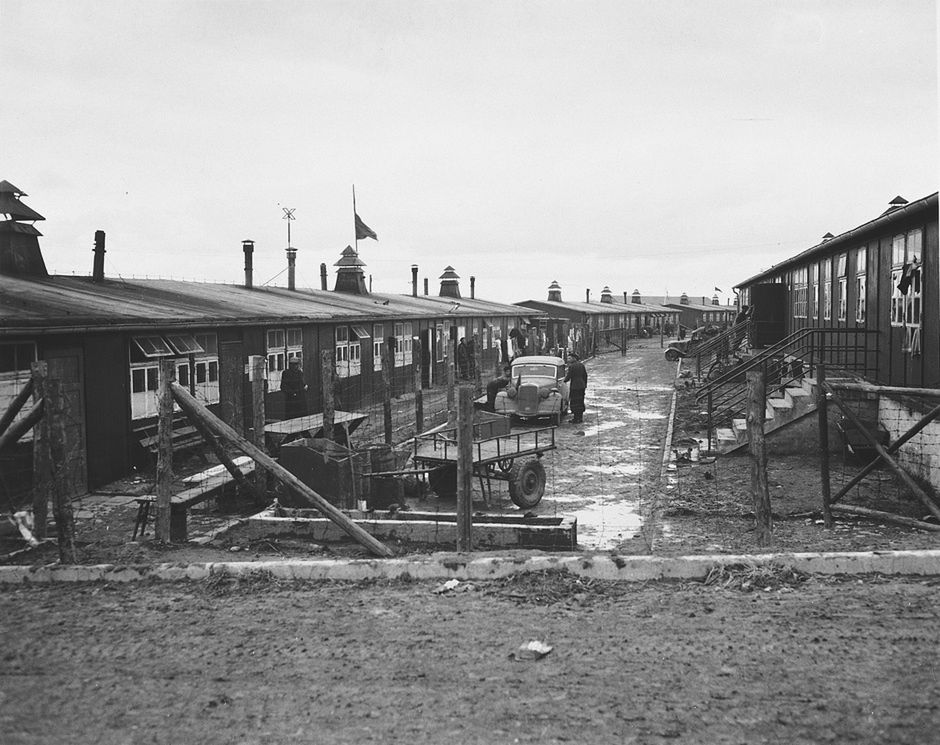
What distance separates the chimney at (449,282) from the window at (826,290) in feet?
105

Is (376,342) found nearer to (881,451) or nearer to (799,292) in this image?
(799,292)

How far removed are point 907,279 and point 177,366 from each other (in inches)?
513

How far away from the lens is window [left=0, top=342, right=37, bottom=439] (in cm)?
1208

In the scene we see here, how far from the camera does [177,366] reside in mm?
16031

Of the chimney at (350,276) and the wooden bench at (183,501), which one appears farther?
the chimney at (350,276)

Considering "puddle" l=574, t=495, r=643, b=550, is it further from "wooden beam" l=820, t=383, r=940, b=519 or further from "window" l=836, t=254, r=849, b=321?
"window" l=836, t=254, r=849, b=321

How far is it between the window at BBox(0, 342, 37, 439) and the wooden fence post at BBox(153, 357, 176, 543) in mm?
4881

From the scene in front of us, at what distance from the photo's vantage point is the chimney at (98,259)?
1962 cm

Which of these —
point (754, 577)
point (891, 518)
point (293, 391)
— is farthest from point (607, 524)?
point (293, 391)

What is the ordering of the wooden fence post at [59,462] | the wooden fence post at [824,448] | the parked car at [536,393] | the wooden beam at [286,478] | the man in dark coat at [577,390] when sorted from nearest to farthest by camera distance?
the wooden fence post at [59,462] → the wooden beam at [286,478] → the wooden fence post at [824,448] → the parked car at [536,393] → the man in dark coat at [577,390]

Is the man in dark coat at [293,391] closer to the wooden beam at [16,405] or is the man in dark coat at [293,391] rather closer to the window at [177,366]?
the window at [177,366]

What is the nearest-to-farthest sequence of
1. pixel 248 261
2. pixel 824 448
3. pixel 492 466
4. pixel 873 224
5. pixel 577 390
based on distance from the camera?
1. pixel 824 448
2. pixel 492 466
3. pixel 873 224
4. pixel 577 390
5. pixel 248 261

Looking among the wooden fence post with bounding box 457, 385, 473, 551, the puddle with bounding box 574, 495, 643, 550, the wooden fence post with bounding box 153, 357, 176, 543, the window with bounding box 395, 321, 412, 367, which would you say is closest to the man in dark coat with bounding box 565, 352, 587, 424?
the puddle with bounding box 574, 495, 643, 550

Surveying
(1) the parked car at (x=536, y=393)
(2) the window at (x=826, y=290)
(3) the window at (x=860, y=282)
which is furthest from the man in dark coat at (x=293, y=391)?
(2) the window at (x=826, y=290)
